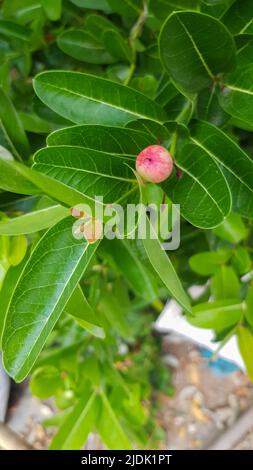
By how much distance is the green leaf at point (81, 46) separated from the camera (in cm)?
53

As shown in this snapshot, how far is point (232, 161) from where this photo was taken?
0.34 m

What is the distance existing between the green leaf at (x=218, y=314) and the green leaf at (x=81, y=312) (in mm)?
213

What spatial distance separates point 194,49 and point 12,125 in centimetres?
17

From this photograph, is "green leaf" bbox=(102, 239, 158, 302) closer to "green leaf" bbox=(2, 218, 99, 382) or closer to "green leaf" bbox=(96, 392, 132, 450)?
"green leaf" bbox=(2, 218, 99, 382)

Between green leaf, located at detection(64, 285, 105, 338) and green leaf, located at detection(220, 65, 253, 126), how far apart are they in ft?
0.53

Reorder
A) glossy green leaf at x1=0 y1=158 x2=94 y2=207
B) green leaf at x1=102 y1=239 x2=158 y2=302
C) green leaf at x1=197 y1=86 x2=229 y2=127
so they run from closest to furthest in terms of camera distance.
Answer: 1. glossy green leaf at x1=0 y1=158 x2=94 y2=207
2. green leaf at x1=197 y1=86 x2=229 y2=127
3. green leaf at x1=102 y1=239 x2=158 y2=302

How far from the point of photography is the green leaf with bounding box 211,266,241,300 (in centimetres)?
56

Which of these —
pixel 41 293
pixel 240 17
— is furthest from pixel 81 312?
pixel 240 17

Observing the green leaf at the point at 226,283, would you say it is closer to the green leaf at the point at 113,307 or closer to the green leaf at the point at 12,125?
the green leaf at the point at 113,307

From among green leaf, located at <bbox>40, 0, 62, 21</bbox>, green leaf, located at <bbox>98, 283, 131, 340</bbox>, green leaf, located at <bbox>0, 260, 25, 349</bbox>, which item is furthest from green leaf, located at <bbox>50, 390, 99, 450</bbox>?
green leaf, located at <bbox>40, 0, 62, 21</bbox>

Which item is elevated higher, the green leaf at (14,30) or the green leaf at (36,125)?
the green leaf at (14,30)

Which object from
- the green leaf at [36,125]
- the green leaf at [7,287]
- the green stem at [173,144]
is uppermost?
the green stem at [173,144]

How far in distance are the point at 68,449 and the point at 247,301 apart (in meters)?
0.35

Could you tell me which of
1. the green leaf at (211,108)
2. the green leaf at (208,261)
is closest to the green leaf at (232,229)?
the green leaf at (208,261)
